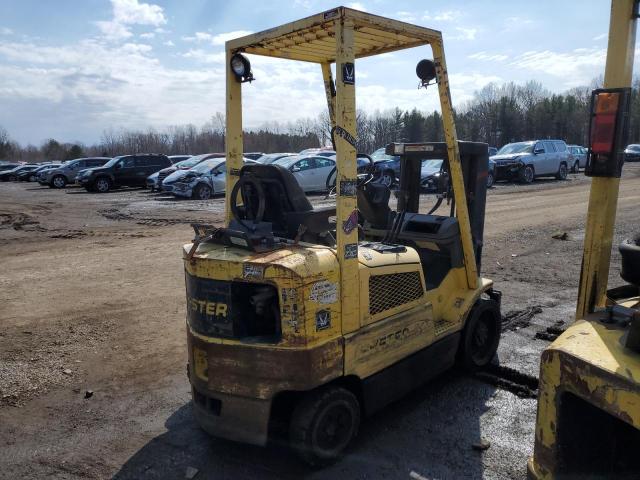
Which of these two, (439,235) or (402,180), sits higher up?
(402,180)

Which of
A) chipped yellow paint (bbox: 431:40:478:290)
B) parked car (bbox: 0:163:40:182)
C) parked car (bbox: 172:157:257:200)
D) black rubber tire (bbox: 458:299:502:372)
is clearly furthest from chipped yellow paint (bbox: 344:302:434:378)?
parked car (bbox: 0:163:40:182)

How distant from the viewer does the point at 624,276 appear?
2643 millimetres

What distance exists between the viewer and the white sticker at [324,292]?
3.19 metres

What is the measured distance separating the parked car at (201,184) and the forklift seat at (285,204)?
1575 cm

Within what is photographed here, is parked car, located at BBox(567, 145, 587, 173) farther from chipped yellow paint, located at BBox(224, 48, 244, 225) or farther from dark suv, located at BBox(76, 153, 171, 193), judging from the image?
chipped yellow paint, located at BBox(224, 48, 244, 225)

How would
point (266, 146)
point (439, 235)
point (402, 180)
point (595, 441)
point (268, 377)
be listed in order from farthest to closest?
1. point (266, 146)
2. point (402, 180)
3. point (439, 235)
4. point (268, 377)
5. point (595, 441)

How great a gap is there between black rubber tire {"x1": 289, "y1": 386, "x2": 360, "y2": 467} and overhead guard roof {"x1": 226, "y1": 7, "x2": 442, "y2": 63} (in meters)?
2.34

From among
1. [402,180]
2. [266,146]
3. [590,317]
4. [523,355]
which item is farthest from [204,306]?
[266,146]

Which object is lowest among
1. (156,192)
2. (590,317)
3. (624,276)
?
(156,192)

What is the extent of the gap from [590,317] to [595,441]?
578 mm

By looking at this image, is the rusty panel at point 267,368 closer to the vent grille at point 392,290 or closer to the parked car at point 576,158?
the vent grille at point 392,290

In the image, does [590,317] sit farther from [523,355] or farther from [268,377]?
[523,355]

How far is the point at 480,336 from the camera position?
4941 mm

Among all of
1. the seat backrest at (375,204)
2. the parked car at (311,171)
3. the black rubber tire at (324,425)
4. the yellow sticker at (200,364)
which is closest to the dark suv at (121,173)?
the parked car at (311,171)
